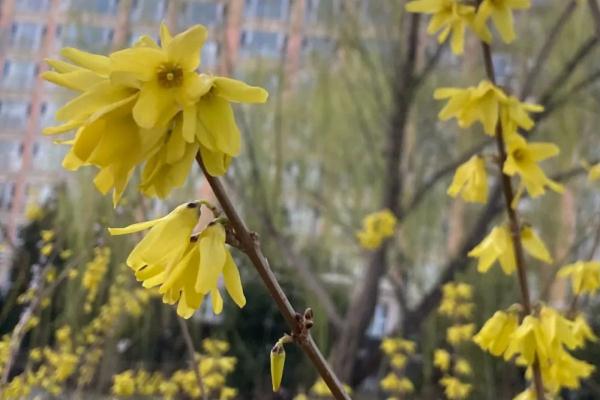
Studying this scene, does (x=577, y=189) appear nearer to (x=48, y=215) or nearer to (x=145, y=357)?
(x=145, y=357)

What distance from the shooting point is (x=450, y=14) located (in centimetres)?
76

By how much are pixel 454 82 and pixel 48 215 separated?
2158mm

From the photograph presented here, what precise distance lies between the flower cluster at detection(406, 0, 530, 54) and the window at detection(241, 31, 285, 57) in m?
3.05

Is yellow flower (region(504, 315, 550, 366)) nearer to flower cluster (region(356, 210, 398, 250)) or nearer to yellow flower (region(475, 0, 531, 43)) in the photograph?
yellow flower (region(475, 0, 531, 43))

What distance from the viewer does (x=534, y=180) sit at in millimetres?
724

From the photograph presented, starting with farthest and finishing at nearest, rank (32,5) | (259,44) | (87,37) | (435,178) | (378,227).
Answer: (32,5) → (259,44) → (87,37) → (435,178) → (378,227)

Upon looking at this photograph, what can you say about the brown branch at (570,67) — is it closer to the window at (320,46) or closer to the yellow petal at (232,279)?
the window at (320,46)

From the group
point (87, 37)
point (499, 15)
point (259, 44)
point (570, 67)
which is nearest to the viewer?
point (499, 15)

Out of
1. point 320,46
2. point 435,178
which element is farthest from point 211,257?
point 320,46

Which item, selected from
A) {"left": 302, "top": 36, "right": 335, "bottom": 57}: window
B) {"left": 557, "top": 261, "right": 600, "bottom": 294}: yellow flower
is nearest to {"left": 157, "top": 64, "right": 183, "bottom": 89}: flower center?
{"left": 557, "top": 261, "right": 600, "bottom": 294}: yellow flower

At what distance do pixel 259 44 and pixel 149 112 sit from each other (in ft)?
12.2

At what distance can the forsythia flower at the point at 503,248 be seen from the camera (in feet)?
2.46

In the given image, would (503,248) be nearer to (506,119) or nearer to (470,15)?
(506,119)

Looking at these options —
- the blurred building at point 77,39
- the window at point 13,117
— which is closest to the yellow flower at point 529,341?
the blurred building at point 77,39
